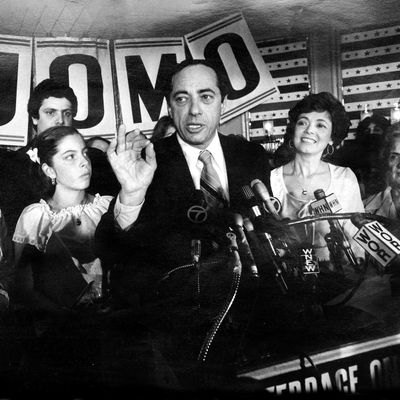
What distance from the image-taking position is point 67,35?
112cm

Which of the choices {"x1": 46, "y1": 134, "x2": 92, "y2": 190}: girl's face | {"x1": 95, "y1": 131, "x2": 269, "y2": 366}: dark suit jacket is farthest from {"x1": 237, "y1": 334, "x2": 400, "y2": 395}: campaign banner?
{"x1": 46, "y1": 134, "x2": 92, "y2": 190}: girl's face

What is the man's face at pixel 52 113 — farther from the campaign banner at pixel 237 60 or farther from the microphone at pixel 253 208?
the microphone at pixel 253 208

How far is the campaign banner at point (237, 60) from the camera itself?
110cm

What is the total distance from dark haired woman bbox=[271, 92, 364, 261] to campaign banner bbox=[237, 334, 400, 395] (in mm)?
168

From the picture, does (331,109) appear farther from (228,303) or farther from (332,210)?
(228,303)

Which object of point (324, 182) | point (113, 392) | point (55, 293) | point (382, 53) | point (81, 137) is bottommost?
point (113, 392)

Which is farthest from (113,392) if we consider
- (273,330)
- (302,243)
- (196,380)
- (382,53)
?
(382,53)

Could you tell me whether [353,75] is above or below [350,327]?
above

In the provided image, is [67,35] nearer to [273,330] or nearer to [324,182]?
[324,182]

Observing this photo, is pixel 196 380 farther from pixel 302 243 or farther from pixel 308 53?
pixel 308 53

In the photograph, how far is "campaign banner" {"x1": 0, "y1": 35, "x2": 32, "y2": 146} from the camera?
3.67 ft

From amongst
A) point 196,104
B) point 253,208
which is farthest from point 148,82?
point 253,208

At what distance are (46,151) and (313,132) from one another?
1.62 ft

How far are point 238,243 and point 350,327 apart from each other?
0.25m
